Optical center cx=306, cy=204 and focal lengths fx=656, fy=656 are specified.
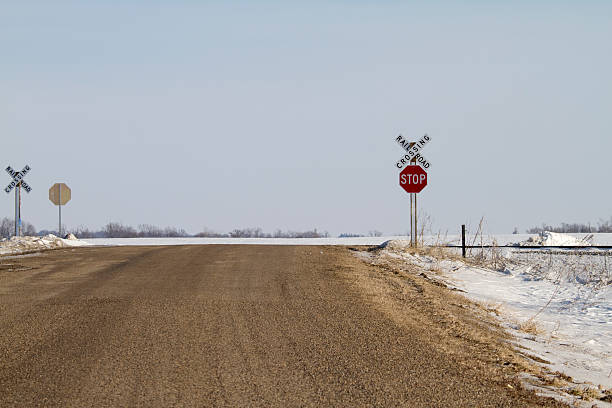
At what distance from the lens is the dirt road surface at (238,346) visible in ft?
21.5

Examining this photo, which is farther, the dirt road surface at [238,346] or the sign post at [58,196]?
the sign post at [58,196]

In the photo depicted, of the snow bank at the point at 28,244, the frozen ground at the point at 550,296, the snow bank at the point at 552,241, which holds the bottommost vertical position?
the frozen ground at the point at 550,296

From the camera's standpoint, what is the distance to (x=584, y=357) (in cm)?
1088

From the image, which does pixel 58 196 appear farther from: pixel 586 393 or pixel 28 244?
pixel 586 393

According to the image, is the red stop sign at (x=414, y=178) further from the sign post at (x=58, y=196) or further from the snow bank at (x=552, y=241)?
the sign post at (x=58, y=196)

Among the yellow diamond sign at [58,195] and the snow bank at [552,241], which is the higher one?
the yellow diamond sign at [58,195]

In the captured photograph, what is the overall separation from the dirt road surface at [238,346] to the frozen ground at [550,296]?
1.24m

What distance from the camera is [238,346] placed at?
8.20m

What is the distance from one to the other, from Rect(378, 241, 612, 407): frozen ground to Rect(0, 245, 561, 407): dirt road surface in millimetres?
1244

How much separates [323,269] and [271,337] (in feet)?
25.0

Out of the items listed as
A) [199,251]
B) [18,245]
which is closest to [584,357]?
[199,251]

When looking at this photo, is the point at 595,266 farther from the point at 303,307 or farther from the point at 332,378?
the point at 332,378

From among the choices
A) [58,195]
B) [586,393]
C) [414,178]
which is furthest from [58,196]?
[586,393]

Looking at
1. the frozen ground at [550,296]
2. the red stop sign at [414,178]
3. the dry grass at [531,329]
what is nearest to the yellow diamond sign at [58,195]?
the red stop sign at [414,178]
